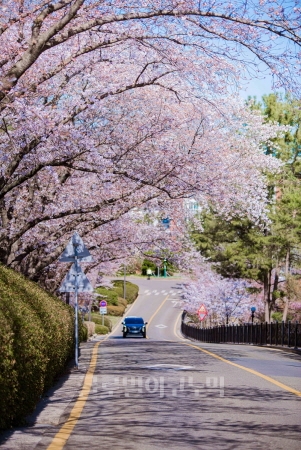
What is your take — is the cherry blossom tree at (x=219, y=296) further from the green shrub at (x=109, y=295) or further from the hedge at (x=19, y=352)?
the hedge at (x=19, y=352)

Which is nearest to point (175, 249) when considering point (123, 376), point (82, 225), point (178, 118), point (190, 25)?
point (82, 225)

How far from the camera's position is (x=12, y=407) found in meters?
7.96

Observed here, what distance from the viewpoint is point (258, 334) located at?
128 ft

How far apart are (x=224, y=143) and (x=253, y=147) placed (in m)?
3.45

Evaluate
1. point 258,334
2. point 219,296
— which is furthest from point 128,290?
point 258,334

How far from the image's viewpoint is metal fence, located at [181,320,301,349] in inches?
1250

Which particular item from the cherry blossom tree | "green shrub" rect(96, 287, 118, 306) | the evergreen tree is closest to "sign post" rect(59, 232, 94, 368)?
the evergreen tree

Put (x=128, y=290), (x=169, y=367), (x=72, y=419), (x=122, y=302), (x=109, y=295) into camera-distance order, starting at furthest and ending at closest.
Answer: (x=128, y=290)
(x=122, y=302)
(x=109, y=295)
(x=169, y=367)
(x=72, y=419)

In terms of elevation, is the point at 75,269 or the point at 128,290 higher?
the point at 128,290

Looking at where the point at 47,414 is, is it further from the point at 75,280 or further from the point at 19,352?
the point at 75,280

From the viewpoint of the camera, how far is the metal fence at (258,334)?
31.8 meters

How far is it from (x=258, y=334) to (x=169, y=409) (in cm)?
2969

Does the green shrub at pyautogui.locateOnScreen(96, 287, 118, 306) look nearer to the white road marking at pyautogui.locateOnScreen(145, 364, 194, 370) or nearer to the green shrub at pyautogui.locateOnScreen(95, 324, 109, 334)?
the green shrub at pyautogui.locateOnScreen(95, 324, 109, 334)

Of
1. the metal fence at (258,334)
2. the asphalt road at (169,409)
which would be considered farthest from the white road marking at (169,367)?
the metal fence at (258,334)
